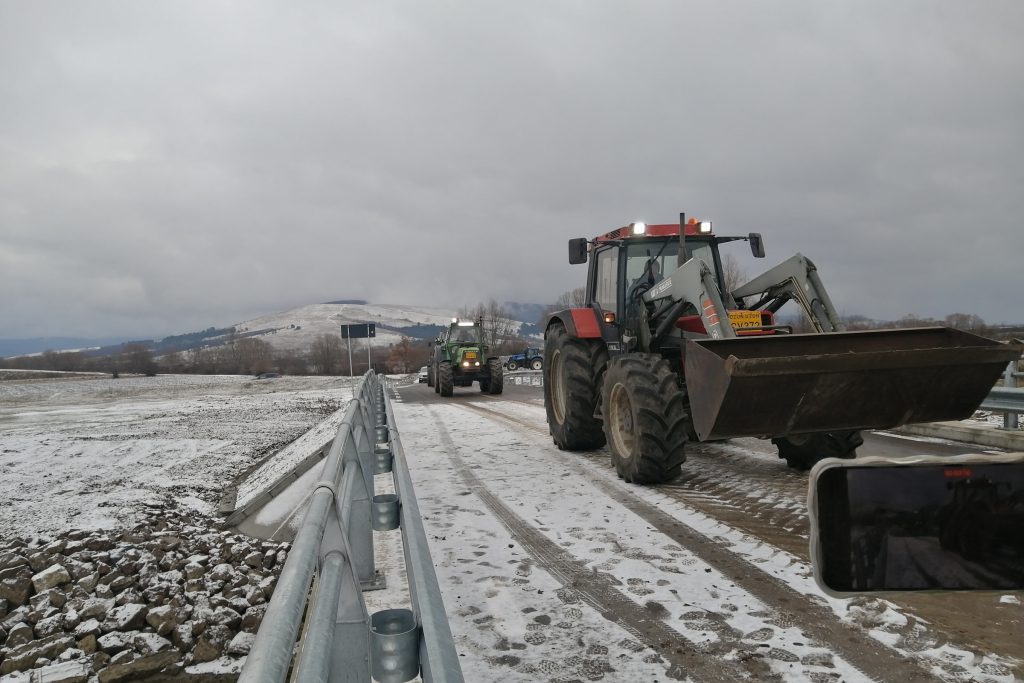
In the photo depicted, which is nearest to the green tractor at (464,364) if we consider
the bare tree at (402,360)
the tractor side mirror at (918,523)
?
the tractor side mirror at (918,523)

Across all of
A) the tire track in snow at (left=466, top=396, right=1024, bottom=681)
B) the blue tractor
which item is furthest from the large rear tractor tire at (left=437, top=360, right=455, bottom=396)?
the blue tractor

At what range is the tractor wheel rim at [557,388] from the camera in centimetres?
830

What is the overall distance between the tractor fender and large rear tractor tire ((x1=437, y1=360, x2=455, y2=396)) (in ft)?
40.9

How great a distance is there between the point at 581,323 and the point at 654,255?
3.78ft

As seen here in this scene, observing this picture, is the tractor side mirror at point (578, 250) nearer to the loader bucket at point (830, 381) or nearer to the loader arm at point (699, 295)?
the loader arm at point (699, 295)

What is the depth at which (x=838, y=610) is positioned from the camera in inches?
133

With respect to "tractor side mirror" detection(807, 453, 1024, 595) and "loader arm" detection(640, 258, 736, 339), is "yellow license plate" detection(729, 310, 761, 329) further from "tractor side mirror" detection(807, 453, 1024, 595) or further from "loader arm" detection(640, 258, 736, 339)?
"tractor side mirror" detection(807, 453, 1024, 595)

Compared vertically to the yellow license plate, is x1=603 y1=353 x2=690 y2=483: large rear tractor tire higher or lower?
lower

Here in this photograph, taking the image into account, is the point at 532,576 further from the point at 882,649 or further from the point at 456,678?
the point at 456,678

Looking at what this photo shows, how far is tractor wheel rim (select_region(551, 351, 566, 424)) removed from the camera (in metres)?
8.30

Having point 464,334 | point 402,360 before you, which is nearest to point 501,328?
point 402,360

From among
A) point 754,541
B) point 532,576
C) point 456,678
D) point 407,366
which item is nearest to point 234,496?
point 532,576

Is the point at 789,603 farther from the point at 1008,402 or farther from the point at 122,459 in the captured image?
the point at 122,459

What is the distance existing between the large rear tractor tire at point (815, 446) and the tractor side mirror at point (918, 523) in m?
4.82
